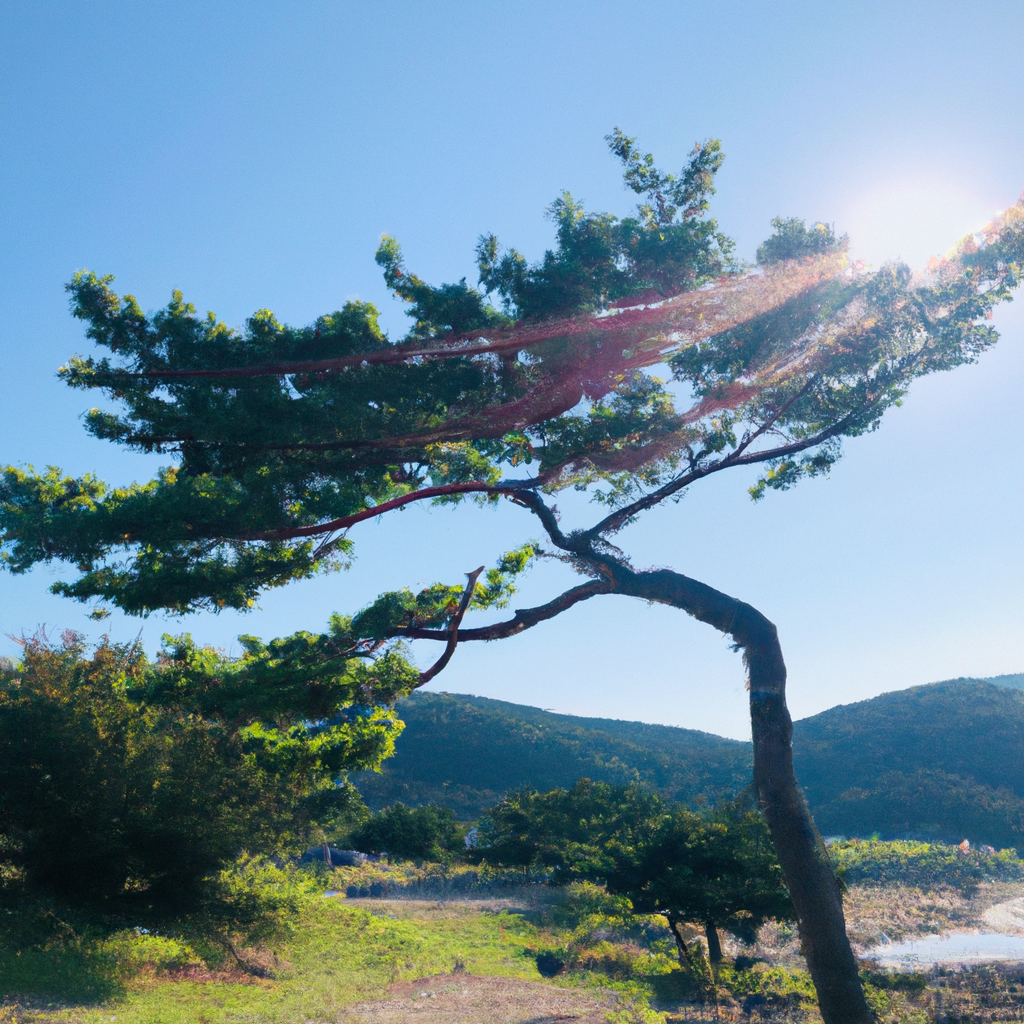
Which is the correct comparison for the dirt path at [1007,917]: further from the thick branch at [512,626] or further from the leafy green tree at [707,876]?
the thick branch at [512,626]

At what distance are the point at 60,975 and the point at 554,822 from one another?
23692mm

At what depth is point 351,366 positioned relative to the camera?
25.1 feet

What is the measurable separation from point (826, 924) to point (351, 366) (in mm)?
8246

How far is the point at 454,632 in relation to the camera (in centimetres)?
794

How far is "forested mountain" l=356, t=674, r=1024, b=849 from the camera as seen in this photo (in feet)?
160

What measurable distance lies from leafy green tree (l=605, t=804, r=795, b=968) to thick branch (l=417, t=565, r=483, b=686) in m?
10.9

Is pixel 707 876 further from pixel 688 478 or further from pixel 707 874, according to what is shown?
pixel 688 478

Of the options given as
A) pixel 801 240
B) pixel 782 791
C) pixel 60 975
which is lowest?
pixel 60 975

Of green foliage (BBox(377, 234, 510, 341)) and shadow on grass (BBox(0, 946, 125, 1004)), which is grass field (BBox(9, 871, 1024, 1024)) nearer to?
shadow on grass (BBox(0, 946, 125, 1004))

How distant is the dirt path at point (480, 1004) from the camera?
9125 millimetres

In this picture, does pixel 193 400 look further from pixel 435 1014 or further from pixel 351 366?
pixel 435 1014

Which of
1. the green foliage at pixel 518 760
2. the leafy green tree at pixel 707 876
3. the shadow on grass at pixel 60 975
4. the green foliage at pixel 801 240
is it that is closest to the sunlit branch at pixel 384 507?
the green foliage at pixel 801 240

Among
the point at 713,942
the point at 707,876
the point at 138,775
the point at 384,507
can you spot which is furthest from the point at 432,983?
the point at 384,507

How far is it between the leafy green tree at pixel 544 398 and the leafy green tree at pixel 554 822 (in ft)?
71.7
